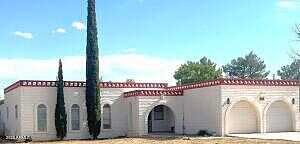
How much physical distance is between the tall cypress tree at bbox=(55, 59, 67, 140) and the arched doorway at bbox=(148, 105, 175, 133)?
7306mm

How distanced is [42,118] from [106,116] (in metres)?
4.55

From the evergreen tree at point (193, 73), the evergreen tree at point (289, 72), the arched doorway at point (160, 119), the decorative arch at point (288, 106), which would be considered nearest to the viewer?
the decorative arch at point (288, 106)

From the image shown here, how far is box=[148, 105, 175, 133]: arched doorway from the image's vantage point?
128ft

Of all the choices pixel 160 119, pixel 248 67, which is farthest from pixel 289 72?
pixel 160 119

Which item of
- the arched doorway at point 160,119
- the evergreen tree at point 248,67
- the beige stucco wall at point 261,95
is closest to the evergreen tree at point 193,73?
the evergreen tree at point 248,67

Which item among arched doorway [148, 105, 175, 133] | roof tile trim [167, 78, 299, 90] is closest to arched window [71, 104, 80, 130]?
arched doorway [148, 105, 175, 133]

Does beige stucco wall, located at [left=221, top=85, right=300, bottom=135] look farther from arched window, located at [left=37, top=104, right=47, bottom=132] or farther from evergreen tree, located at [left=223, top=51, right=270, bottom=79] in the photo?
evergreen tree, located at [left=223, top=51, right=270, bottom=79]

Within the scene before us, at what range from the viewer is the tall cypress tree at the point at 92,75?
34.4 meters

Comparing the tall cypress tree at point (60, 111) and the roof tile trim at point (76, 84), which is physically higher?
the roof tile trim at point (76, 84)

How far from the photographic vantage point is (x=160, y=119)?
3919cm

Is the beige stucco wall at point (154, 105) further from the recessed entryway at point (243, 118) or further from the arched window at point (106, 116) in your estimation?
the recessed entryway at point (243, 118)

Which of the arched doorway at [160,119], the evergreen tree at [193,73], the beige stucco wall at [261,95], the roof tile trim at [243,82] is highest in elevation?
the evergreen tree at [193,73]

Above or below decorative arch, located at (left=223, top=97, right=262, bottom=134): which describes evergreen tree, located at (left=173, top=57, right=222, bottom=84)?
above

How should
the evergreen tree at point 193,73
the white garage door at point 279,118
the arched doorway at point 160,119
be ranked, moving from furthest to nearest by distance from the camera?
the evergreen tree at point 193,73
the arched doorway at point 160,119
the white garage door at point 279,118
